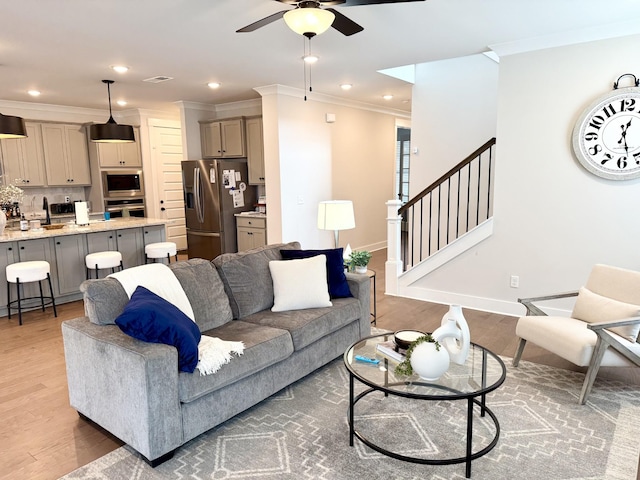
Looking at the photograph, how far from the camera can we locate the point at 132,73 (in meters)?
5.01

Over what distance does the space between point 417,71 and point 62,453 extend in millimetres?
5558

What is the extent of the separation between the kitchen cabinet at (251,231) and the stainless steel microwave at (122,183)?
2408 mm

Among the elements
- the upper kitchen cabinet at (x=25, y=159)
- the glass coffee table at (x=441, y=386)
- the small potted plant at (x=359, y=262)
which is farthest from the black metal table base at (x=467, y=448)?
the upper kitchen cabinet at (x=25, y=159)

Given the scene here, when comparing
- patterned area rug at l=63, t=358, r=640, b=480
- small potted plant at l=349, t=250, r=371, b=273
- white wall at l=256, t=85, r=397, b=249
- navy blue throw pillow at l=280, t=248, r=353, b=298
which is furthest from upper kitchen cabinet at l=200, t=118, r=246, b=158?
patterned area rug at l=63, t=358, r=640, b=480

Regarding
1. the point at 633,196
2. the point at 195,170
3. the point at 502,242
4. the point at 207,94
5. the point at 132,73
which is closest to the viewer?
the point at 633,196

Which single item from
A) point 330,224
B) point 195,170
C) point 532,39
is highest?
point 532,39

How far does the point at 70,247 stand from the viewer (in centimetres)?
518

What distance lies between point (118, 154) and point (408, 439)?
711 cm

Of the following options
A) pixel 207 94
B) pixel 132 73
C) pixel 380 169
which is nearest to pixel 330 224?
pixel 132 73

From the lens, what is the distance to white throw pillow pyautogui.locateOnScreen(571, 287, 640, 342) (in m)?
2.84

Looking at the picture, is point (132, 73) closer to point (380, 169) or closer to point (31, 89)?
point (31, 89)

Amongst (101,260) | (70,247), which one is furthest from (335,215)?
(70,247)

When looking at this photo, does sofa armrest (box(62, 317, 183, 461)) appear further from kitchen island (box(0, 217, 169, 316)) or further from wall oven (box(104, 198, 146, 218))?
wall oven (box(104, 198, 146, 218))

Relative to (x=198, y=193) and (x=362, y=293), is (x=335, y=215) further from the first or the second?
(x=198, y=193)
